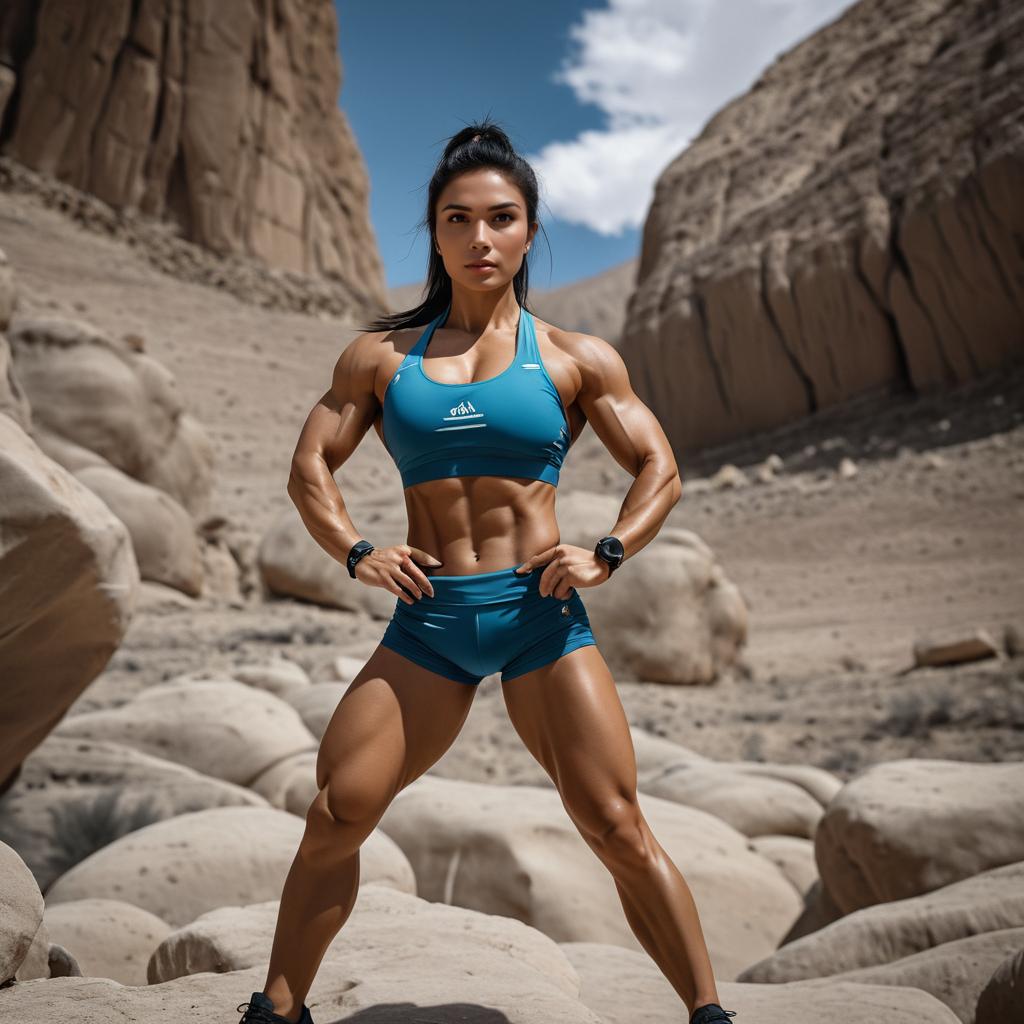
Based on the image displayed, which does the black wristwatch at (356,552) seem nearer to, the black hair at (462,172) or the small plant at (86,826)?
the black hair at (462,172)

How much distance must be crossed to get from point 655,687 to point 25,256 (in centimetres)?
2641

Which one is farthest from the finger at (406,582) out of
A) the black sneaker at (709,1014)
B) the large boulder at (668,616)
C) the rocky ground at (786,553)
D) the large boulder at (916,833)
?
the large boulder at (668,616)

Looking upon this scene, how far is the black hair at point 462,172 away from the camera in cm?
258

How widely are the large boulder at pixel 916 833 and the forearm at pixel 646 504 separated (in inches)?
98.0

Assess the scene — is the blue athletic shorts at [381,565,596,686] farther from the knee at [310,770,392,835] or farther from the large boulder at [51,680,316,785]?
the large boulder at [51,680,316,785]

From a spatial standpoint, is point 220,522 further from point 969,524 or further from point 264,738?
point 969,524

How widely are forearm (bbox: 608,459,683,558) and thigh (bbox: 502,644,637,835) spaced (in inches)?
12.0

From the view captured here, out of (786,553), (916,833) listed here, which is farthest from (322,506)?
(786,553)

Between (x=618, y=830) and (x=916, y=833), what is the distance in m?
2.49

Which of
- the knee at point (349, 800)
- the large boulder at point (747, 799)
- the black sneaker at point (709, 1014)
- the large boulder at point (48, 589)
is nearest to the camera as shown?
the black sneaker at point (709, 1014)

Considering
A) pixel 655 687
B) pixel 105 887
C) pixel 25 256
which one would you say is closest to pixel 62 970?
pixel 105 887

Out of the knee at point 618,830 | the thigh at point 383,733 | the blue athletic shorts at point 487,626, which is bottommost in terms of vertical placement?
the knee at point 618,830

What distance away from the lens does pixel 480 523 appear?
94.6 inches

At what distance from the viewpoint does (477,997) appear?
2506mm
